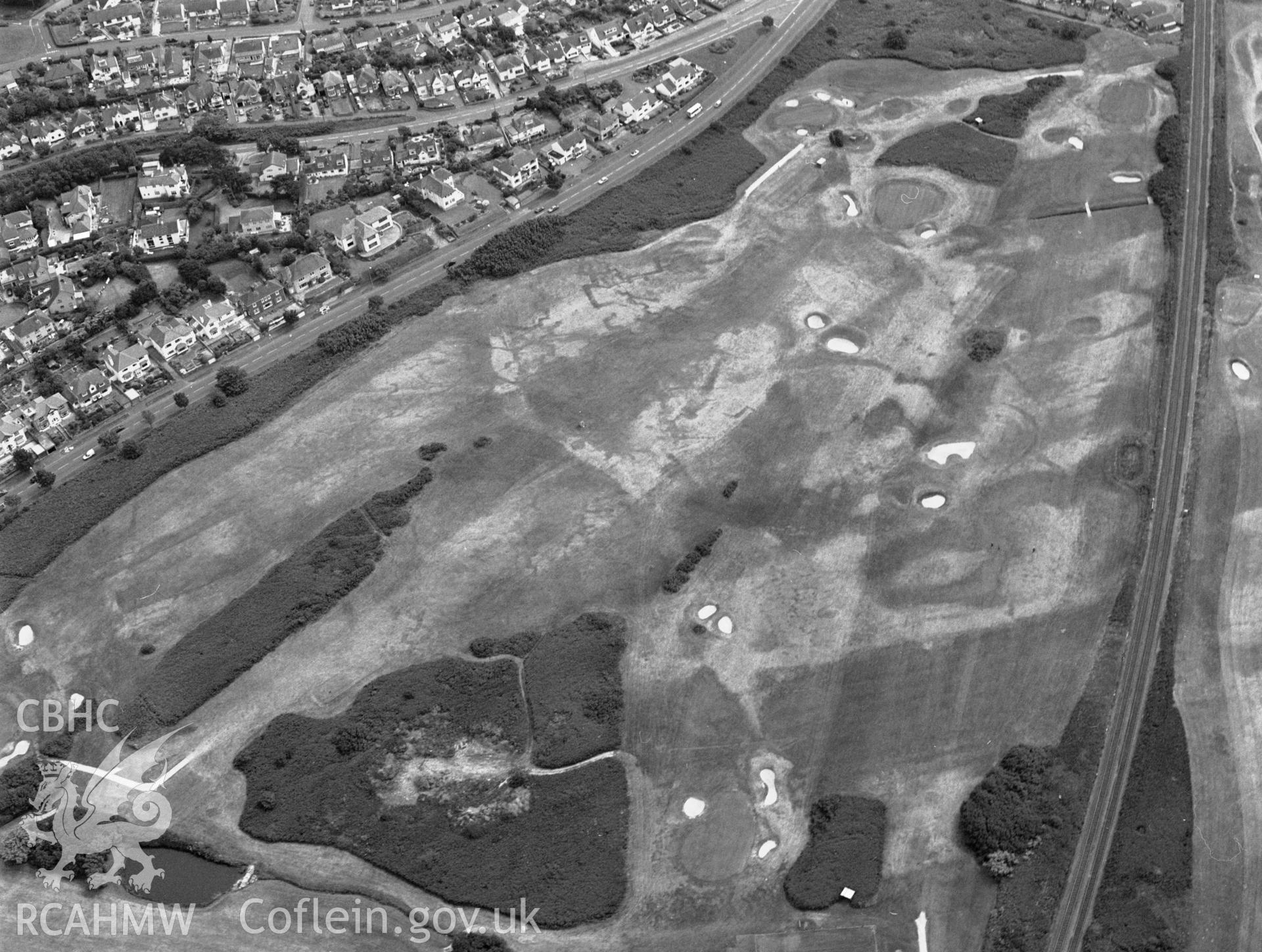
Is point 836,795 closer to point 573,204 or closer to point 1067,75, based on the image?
point 573,204

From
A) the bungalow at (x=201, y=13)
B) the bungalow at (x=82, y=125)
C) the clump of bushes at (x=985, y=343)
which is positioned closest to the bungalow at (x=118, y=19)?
the bungalow at (x=201, y=13)

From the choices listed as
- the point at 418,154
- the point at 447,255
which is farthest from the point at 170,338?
the point at 418,154

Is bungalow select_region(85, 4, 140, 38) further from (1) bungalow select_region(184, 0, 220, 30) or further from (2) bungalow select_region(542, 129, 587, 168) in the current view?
(2) bungalow select_region(542, 129, 587, 168)

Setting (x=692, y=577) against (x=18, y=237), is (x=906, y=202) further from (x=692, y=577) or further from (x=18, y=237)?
(x=18, y=237)

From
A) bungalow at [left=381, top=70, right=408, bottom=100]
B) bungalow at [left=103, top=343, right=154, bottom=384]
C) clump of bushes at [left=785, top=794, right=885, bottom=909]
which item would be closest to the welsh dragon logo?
bungalow at [left=103, top=343, right=154, bottom=384]

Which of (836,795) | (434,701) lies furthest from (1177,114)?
(434,701)

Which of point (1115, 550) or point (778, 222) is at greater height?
point (778, 222)
